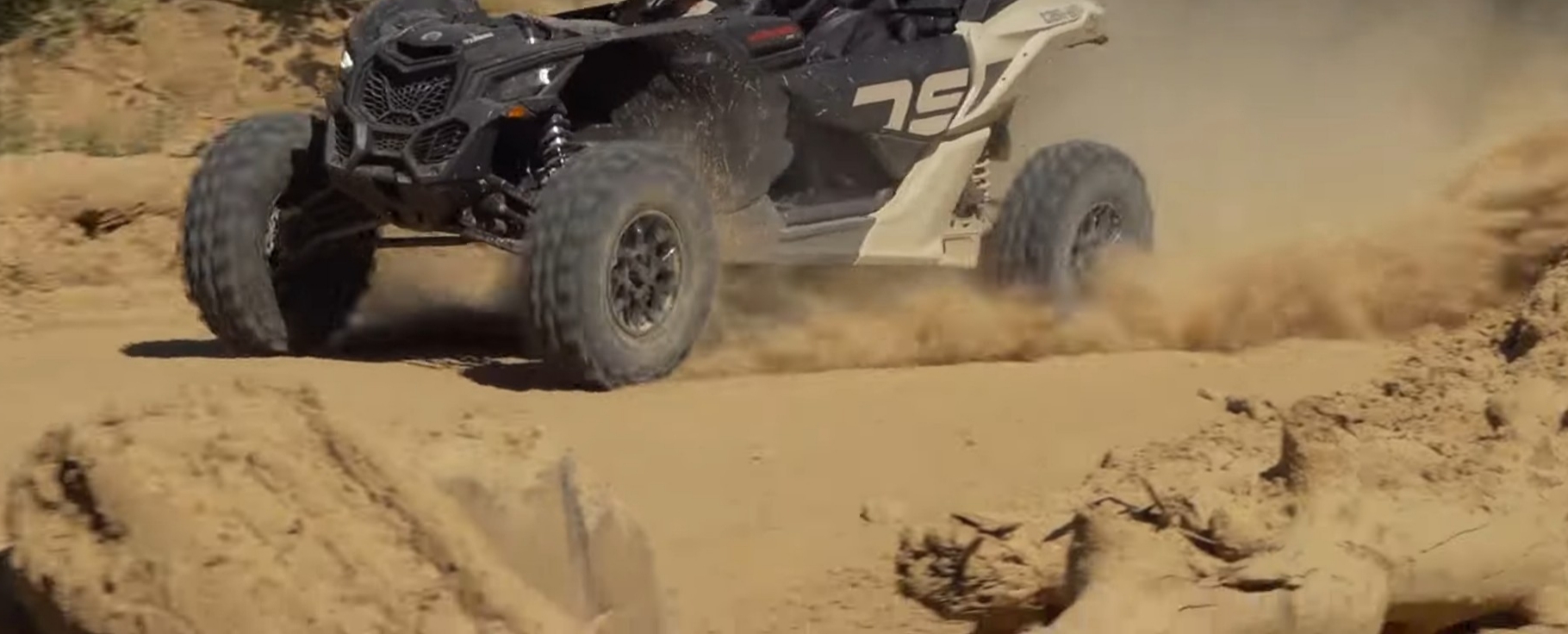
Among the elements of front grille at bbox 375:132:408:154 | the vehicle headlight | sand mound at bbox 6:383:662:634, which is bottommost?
sand mound at bbox 6:383:662:634

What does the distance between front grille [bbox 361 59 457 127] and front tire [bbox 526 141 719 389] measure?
450 millimetres

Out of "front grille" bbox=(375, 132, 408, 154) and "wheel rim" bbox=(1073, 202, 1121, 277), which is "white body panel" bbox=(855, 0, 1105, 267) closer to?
"wheel rim" bbox=(1073, 202, 1121, 277)

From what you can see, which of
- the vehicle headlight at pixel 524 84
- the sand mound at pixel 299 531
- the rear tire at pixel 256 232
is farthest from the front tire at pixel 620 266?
the sand mound at pixel 299 531

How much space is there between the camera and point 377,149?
7.00 metres

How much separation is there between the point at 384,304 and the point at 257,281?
32.2 inches

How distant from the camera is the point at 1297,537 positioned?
466 centimetres

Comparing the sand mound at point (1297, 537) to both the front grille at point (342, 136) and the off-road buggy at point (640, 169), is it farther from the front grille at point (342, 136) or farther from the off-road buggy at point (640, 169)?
the front grille at point (342, 136)

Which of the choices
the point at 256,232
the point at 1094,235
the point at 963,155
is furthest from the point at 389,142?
the point at 1094,235

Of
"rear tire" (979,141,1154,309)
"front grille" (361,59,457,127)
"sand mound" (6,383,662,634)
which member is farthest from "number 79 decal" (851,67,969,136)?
"sand mound" (6,383,662,634)

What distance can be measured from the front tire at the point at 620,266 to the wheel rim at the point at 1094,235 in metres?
1.92

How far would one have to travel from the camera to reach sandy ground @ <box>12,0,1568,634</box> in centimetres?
488

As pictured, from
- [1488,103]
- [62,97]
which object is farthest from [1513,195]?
[62,97]

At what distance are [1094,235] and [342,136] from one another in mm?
2917

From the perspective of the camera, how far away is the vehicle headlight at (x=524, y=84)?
697 centimetres
